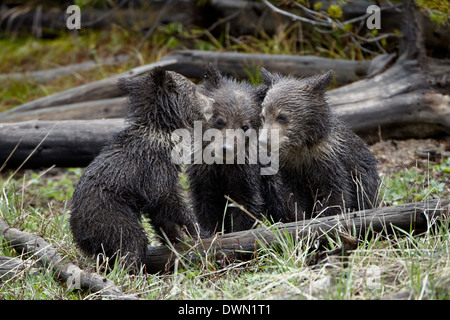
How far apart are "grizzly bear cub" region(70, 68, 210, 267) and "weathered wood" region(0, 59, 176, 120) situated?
3995 millimetres

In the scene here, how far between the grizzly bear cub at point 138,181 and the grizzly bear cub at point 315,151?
2.64 ft

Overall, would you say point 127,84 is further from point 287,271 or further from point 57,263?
point 287,271

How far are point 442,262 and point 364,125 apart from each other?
3.91m

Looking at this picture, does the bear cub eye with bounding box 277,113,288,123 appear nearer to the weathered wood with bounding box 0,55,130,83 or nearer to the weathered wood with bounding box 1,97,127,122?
the weathered wood with bounding box 1,97,127,122

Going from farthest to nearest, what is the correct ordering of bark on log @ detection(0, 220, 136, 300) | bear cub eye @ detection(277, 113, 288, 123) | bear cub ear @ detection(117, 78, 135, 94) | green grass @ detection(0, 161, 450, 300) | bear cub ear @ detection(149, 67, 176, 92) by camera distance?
bear cub eye @ detection(277, 113, 288, 123) < bear cub ear @ detection(117, 78, 135, 94) < bear cub ear @ detection(149, 67, 176, 92) < bark on log @ detection(0, 220, 136, 300) < green grass @ detection(0, 161, 450, 300)

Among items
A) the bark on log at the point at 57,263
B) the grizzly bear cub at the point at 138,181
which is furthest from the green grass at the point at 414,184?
the bark on log at the point at 57,263

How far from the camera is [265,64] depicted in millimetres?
9023

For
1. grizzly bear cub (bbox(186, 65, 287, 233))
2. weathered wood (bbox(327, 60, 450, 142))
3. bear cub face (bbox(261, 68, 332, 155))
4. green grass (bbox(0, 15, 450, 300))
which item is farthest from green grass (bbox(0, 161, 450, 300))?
weathered wood (bbox(327, 60, 450, 142))

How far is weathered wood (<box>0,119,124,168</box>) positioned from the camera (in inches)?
283

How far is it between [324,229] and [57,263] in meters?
2.21

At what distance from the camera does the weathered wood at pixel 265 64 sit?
8.81 m

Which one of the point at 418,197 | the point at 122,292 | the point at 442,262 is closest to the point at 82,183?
the point at 122,292

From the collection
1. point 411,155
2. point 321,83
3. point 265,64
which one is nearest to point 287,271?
point 321,83
